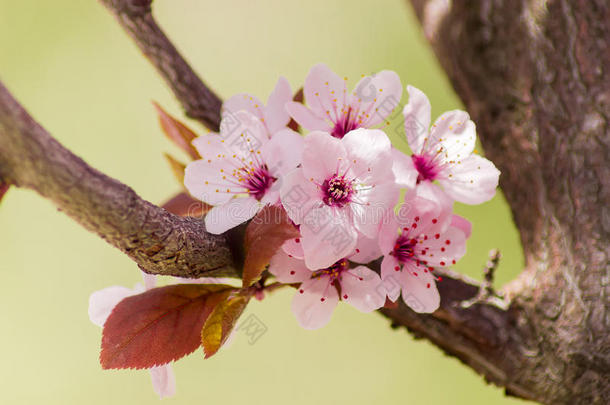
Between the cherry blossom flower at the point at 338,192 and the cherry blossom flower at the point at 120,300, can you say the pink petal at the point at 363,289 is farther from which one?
the cherry blossom flower at the point at 120,300

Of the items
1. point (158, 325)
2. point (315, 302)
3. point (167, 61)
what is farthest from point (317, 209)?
point (167, 61)

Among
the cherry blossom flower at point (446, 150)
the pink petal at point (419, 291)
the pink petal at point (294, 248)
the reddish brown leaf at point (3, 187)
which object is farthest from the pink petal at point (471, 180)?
the reddish brown leaf at point (3, 187)

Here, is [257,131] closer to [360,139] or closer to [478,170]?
[360,139]

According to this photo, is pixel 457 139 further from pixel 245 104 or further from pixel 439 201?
pixel 245 104

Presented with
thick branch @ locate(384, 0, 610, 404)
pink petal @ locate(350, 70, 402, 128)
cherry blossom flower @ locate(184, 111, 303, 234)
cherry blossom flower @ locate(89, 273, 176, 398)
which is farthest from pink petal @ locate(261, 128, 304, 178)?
thick branch @ locate(384, 0, 610, 404)

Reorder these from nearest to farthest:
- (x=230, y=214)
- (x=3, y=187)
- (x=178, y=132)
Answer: (x=3, y=187), (x=230, y=214), (x=178, y=132)

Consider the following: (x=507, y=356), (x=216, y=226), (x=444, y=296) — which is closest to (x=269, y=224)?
(x=216, y=226)
